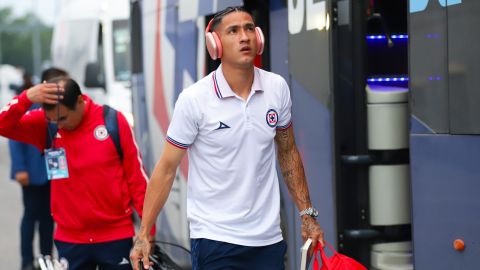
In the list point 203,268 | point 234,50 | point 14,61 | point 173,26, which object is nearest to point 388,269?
point 203,268

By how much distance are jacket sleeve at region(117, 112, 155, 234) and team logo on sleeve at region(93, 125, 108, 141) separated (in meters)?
0.08

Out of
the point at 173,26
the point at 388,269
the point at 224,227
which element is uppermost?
the point at 173,26

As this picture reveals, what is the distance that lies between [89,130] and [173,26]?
2.49 metres

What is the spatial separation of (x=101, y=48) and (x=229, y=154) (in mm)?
10378

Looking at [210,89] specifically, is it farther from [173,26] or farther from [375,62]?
[173,26]

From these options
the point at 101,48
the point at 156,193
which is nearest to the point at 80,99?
the point at 156,193

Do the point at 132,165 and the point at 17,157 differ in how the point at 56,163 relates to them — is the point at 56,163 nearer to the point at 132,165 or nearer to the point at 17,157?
the point at 132,165

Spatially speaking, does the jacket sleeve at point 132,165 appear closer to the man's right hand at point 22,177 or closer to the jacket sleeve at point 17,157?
Result: the man's right hand at point 22,177

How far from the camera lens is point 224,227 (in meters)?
4.29

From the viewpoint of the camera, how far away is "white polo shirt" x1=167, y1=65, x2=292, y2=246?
4242 millimetres

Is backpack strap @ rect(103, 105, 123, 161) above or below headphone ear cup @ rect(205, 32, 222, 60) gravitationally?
below

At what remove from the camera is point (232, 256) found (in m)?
4.30

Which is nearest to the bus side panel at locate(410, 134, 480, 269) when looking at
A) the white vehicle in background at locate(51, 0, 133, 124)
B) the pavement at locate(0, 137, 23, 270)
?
the pavement at locate(0, 137, 23, 270)

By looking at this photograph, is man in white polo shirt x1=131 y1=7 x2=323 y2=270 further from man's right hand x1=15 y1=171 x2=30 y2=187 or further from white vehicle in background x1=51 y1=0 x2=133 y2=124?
white vehicle in background x1=51 y1=0 x2=133 y2=124
